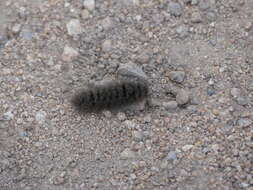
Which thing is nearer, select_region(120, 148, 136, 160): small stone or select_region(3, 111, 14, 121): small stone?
select_region(120, 148, 136, 160): small stone

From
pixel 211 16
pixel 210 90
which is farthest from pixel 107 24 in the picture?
pixel 210 90

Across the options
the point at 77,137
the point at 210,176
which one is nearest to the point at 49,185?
the point at 77,137

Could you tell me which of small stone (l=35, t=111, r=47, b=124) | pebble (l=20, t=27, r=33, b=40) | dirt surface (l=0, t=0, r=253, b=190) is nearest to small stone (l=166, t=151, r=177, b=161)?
dirt surface (l=0, t=0, r=253, b=190)

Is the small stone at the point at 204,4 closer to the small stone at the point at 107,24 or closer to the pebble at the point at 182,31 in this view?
the pebble at the point at 182,31

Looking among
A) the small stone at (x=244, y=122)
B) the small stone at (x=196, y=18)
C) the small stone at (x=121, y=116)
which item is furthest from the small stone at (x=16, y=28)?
the small stone at (x=244, y=122)

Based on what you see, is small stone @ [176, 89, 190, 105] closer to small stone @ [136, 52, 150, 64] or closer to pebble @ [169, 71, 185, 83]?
pebble @ [169, 71, 185, 83]

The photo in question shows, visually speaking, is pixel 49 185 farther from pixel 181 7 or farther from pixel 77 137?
pixel 181 7
